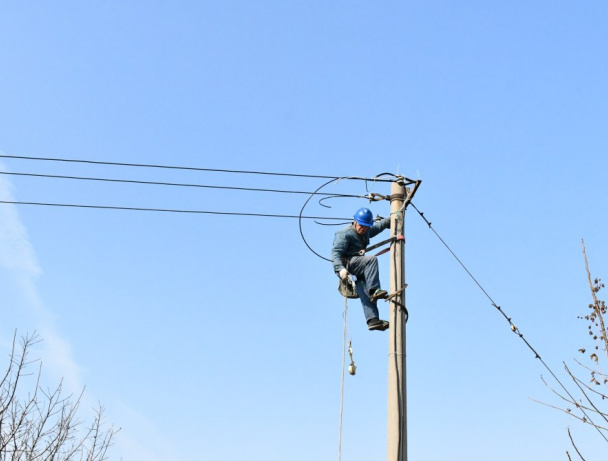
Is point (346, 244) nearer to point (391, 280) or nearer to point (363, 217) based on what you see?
point (363, 217)

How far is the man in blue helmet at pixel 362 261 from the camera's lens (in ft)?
19.3

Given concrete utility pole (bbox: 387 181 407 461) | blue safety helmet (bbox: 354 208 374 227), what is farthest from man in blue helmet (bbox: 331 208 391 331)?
concrete utility pole (bbox: 387 181 407 461)

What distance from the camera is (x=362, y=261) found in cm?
616

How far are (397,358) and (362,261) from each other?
1118 mm

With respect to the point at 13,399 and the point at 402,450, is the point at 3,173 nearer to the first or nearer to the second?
the point at 13,399

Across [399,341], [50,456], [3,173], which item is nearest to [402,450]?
[399,341]

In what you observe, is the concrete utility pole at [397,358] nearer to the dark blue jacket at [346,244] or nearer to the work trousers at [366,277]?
the work trousers at [366,277]

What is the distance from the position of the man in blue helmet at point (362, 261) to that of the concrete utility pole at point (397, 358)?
26 centimetres

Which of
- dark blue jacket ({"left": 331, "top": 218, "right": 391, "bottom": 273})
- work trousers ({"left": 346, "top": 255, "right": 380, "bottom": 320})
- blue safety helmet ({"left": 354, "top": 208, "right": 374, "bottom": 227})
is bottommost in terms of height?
work trousers ({"left": 346, "top": 255, "right": 380, "bottom": 320})

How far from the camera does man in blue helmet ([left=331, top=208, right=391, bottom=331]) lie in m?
A: 5.89

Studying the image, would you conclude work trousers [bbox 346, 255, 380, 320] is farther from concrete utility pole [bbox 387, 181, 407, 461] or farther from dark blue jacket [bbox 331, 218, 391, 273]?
concrete utility pole [bbox 387, 181, 407, 461]

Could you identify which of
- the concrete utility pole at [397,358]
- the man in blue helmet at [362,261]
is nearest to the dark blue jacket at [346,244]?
the man in blue helmet at [362,261]

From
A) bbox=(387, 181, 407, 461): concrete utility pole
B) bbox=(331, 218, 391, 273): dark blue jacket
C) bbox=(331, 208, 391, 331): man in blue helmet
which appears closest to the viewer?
bbox=(387, 181, 407, 461): concrete utility pole

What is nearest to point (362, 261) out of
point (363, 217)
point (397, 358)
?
point (363, 217)
